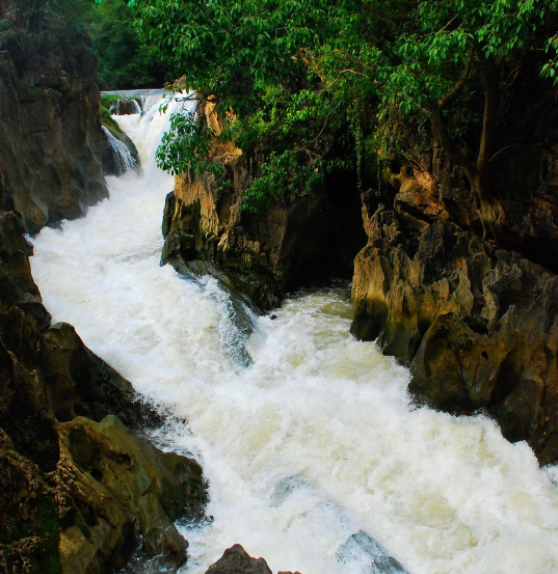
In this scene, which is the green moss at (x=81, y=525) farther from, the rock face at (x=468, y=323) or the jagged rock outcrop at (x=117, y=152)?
the jagged rock outcrop at (x=117, y=152)

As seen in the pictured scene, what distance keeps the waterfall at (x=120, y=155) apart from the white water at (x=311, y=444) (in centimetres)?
980

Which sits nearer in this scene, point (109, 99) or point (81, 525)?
point (81, 525)

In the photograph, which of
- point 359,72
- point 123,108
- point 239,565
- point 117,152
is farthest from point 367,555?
point 123,108

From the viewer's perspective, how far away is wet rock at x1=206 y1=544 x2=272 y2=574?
425 centimetres

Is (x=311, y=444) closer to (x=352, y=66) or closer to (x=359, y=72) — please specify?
(x=359, y=72)

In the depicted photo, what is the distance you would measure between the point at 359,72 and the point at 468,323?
5023 mm

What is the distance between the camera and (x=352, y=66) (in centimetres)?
985

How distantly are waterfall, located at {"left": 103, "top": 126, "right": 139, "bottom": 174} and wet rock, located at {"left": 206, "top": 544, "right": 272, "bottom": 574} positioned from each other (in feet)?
60.3

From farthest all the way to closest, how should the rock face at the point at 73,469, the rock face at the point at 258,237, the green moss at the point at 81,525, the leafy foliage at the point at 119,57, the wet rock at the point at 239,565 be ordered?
the leafy foliage at the point at 119,57
the rock face at the point at 258,237
the green moss at the point at 81,525
the rock face at the point at 73,469
the wet rock at the point at 239,565

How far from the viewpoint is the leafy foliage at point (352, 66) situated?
21.8 feet

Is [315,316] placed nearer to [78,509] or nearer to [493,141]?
[493,141]

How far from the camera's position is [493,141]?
9195mm

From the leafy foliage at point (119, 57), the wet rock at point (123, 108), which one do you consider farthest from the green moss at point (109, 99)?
the leafy foliage at point (119, 57)

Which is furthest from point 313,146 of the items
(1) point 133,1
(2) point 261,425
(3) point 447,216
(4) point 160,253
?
(2) point 261,425
